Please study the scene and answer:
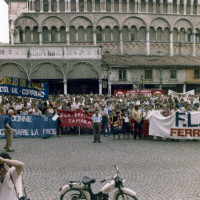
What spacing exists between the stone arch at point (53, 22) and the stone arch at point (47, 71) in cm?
1080

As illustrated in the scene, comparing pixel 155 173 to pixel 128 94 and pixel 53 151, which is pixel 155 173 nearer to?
pixel 53 151

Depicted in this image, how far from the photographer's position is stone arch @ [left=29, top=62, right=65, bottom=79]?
32.7 meters

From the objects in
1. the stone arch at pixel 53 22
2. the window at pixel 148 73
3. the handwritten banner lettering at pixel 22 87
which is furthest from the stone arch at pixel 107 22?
the handwritten banner lettering at pixel 22 87

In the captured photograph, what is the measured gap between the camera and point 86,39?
41.6m

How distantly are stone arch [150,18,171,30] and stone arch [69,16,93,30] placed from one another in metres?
11.1

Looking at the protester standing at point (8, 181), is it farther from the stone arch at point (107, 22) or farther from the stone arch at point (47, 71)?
the stone arch at point (107, 22)

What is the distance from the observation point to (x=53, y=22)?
134 feet

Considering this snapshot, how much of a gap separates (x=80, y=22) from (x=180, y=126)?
31665 mm

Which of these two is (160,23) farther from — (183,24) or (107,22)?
(107,22)

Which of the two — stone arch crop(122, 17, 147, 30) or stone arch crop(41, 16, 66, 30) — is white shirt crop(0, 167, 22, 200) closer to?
stone arch crop(41, 16, 66, 30)

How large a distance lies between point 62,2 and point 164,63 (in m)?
19.6

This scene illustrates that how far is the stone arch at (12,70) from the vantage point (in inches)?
1273

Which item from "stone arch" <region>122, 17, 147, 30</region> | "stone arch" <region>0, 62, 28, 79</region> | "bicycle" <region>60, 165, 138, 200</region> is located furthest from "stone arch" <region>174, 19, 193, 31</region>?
"bicycle" <region>60, 165, 138, 200</region>

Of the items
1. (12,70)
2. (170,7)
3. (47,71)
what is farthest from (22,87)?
(170,7)
